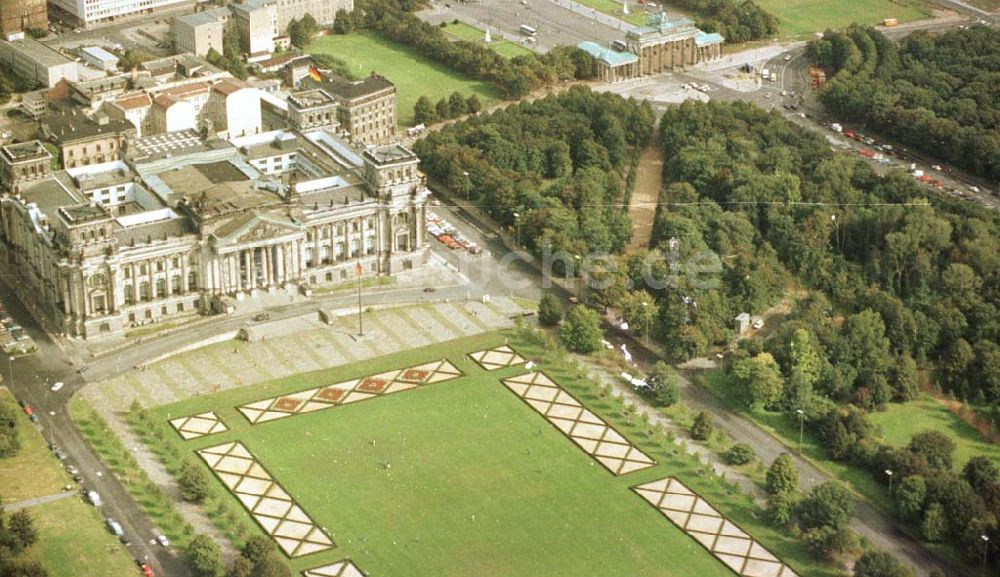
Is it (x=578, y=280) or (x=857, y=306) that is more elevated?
(x=857, y=306)

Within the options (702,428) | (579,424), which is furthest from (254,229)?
(702,428)

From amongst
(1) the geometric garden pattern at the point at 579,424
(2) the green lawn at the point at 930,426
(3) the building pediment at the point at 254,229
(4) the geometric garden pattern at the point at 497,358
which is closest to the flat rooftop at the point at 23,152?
(3) the building pediment at the point at 254,229

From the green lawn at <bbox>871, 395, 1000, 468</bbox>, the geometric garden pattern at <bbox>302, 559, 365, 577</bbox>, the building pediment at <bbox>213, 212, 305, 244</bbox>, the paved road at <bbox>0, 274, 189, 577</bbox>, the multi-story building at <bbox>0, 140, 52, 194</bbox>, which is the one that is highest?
the multi-story building at <bbox>0, 140, 52, 194</bbox>

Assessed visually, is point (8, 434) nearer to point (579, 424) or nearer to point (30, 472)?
point (30, 472)

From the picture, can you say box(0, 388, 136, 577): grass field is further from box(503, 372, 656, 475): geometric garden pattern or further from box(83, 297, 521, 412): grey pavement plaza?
box(503, 372, 656, 475): geometric garden pattern

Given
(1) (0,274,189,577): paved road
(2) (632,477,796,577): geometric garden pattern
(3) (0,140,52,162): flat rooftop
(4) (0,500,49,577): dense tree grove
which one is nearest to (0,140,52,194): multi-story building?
(3) (0,140,52,162): flat rooftop

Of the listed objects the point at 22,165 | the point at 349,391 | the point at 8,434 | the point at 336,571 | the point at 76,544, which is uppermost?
the point at 22,165
